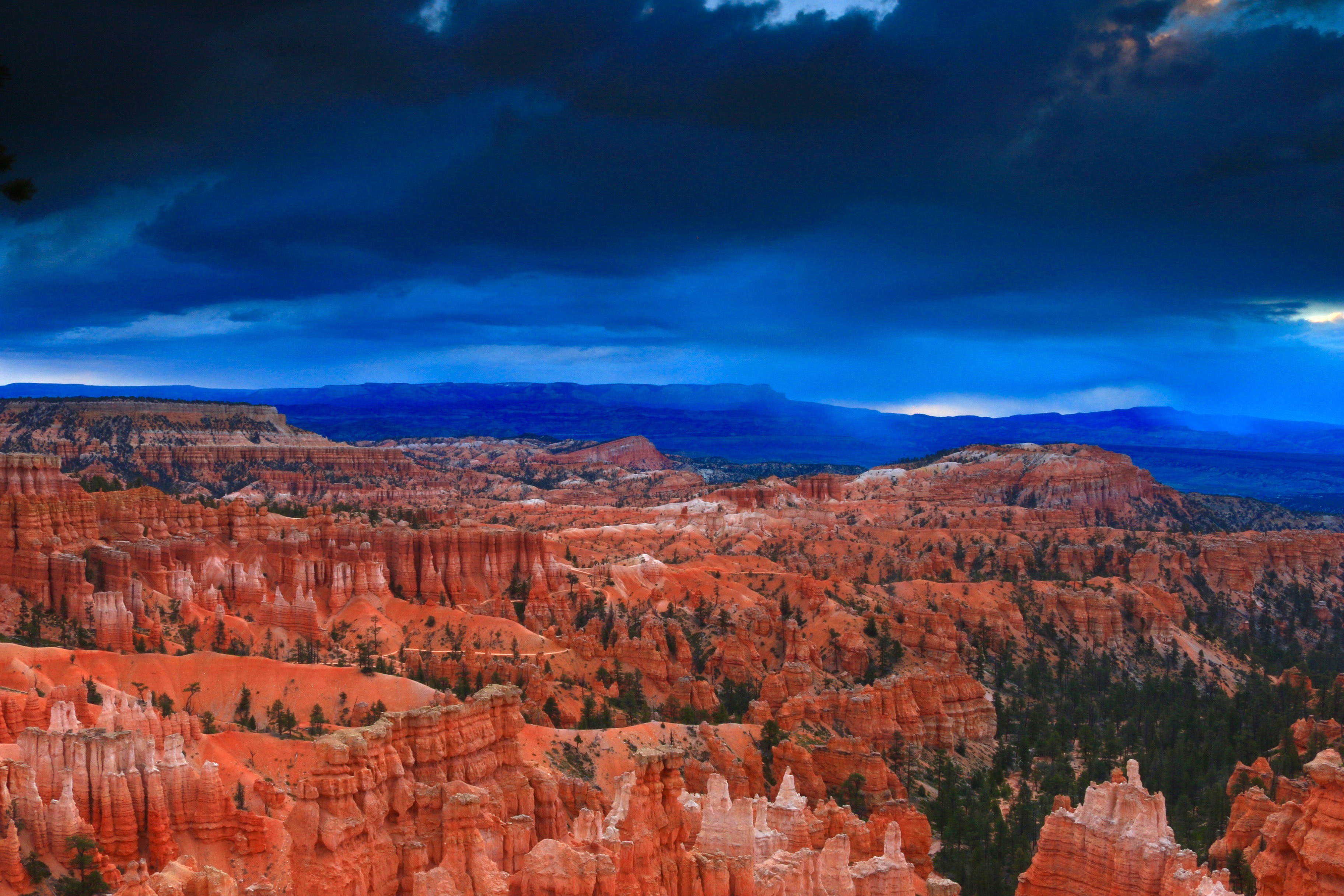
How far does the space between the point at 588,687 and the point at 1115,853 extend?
33.5m

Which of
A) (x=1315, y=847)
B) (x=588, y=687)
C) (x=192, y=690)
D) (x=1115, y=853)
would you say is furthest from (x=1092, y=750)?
(x=192, y=690)

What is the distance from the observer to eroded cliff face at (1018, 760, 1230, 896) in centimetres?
2431

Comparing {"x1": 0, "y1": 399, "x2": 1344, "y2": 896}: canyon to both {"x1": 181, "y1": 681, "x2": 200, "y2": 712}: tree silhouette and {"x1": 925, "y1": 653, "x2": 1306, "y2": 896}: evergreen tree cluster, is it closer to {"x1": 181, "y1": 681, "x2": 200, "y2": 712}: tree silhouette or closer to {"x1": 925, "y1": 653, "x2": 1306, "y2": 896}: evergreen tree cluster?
{"x1": 181, "y1": 681, "x2": 200, "y2": 712}: tree silhouette

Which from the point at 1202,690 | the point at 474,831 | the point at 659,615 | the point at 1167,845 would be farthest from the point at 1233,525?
the point at 474,831

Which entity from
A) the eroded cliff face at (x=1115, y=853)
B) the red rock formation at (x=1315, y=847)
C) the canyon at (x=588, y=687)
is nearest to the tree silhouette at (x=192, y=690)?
the canyon at (x=588, y=687)

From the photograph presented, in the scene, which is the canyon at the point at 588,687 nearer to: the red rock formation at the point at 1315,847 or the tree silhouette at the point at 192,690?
the red rock formation at the point at 1315,847

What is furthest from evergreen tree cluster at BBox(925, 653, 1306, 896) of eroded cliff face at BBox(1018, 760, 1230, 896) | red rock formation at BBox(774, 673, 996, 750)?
eroded cliff face at BBox(1018, 760, 1230, 896)

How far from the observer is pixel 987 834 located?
4153 cm

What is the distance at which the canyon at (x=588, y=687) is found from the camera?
926 inches

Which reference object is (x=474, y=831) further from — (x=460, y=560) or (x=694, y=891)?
(x=460, y=560)

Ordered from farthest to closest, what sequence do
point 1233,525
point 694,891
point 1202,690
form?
Result: point 1233,525
point 1202,690
point 694,891

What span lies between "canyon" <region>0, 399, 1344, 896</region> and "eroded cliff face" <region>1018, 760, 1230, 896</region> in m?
0.08

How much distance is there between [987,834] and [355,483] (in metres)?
131

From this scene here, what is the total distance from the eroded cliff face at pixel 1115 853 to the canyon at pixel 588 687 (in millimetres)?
82
